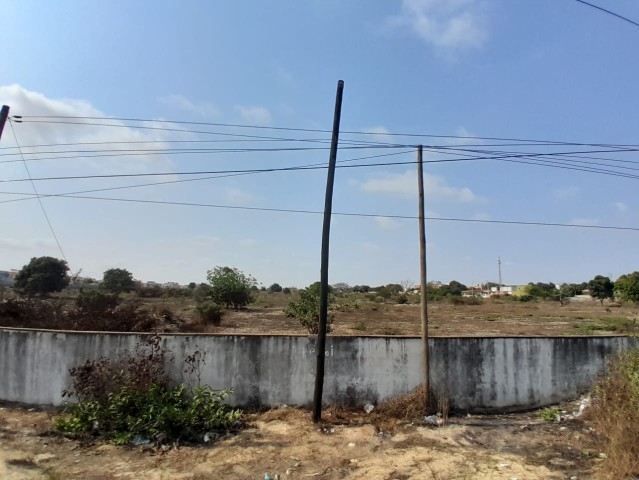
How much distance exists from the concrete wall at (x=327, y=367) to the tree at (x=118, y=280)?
41522mm

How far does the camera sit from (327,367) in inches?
344

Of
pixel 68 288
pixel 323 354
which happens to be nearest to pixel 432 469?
pixel 323 354

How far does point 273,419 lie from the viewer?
319 inches

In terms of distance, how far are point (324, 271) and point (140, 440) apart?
4.00m

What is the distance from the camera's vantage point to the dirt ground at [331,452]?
6.00m

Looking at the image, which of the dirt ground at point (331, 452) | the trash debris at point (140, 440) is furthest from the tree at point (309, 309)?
the trash debris at point (140, 440)

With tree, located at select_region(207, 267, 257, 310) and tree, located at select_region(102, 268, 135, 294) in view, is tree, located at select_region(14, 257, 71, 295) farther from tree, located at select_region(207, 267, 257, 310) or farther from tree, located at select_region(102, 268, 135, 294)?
tree, located at select_region(207, 267, 257, 310)

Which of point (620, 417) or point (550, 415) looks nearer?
point (620, 417)

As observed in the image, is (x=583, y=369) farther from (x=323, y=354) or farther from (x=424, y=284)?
(x=323, y=354)

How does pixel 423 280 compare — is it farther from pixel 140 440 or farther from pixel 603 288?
pixel 603 288

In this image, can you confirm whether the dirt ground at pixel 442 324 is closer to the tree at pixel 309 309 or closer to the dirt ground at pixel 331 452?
the tree at pixel 309 309

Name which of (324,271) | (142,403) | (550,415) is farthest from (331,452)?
(550,415)

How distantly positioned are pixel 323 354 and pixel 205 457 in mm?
2523

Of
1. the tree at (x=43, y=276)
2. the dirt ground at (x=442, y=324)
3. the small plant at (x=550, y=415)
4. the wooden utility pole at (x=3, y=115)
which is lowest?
the small plant at (x=550, y=415)
